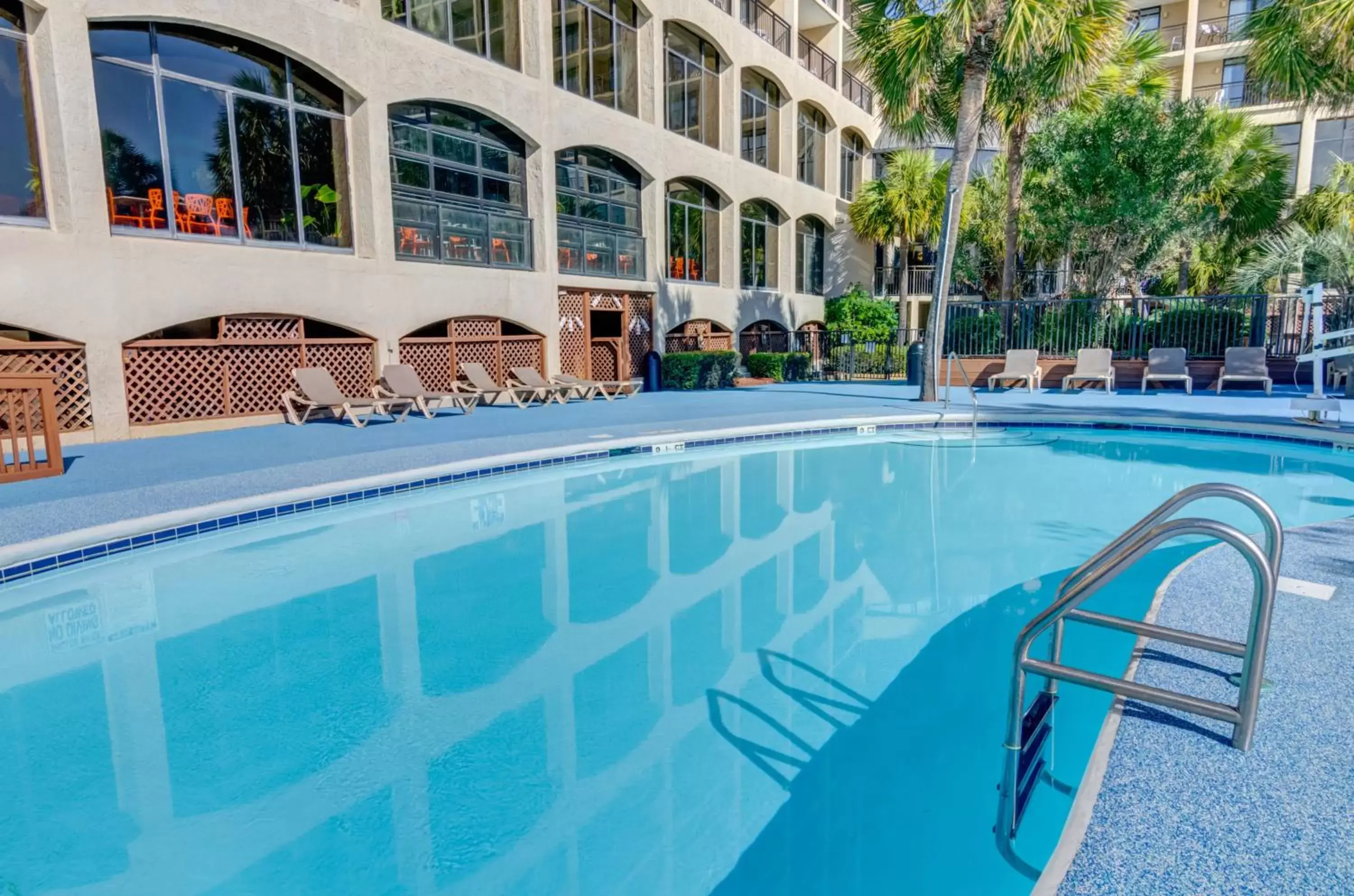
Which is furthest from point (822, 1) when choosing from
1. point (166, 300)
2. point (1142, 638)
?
point (1142, 638)

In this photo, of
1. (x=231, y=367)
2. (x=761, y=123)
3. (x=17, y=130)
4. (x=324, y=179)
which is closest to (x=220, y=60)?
(x=324, y=179)

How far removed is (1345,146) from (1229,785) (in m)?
33.6

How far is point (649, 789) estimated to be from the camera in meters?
3.09

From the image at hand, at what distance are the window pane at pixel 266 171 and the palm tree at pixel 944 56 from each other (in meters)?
9.59

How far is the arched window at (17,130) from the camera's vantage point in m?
9.34

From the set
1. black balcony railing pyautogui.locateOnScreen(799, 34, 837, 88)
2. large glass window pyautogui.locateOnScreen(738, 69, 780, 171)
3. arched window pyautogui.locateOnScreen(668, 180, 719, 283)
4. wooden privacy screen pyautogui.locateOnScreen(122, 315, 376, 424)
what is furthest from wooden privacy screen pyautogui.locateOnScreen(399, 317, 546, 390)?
black balcony railing pyautogui.locateOnScreen(799, 34, 837, 88)

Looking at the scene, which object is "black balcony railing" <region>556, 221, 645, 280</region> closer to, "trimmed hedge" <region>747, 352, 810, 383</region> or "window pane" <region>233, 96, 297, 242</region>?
"trimmed hedge" <region>747, 352, 810, 383</region>

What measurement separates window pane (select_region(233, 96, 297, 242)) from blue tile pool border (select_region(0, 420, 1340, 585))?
6.26m

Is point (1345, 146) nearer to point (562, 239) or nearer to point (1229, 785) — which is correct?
point (562, 239)

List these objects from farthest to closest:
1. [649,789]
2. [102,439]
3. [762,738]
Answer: [102,439]
[762,738]
[649,789]

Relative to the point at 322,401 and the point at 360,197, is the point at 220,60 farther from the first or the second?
the point at 322,401

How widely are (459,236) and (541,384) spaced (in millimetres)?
3045

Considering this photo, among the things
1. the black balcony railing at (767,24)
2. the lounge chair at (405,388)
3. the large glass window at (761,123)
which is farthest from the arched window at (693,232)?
the lounge chair at (405,388)

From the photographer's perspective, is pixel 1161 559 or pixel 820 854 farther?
pixel 1161 559
